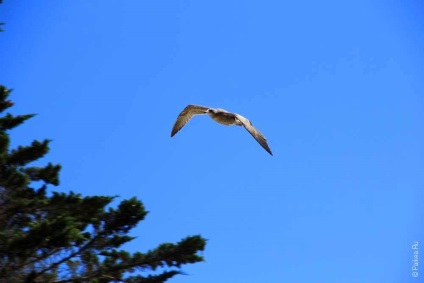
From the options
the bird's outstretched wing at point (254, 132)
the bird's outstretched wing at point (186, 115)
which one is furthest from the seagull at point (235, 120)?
the bird's outstretched wing at point (186, 115)

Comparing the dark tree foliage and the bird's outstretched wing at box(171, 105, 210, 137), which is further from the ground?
the bird's outstretched wing at box(171, 105, 210, 137)

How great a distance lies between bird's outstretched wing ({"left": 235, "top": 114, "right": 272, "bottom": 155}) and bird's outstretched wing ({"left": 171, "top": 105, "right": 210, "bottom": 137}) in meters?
2.18

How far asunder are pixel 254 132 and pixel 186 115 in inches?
130

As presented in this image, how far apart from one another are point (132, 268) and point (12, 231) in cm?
325

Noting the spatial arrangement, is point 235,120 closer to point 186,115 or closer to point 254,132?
point 254,132

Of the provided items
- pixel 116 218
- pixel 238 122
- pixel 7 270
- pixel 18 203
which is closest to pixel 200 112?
pixel 238 122

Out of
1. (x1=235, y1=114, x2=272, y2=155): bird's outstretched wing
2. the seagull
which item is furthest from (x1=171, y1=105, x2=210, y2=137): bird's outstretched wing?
(x1=235, y1=114, x2=272, y2=155): bird's outstretched wing

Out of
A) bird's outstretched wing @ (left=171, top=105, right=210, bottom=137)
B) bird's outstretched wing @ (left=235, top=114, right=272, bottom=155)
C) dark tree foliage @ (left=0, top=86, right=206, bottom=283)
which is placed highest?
bird's outstretched wing @ (left=171, top=105, right=210, bottom=137)

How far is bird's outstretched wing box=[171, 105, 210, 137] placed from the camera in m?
21.1

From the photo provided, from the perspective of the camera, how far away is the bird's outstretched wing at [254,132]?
18594 mm

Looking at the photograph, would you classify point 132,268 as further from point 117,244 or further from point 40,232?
point 40,232

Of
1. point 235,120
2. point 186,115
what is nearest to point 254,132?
point 235,120

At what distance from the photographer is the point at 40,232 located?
15.6 metres

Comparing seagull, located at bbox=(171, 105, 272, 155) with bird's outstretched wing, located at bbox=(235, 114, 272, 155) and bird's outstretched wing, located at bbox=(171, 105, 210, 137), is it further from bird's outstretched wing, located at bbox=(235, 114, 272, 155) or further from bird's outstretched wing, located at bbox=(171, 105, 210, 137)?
bird's outstretched wing, located at bbox=(171, 105, 210, 137)
